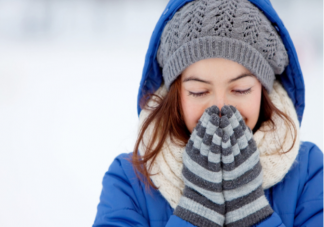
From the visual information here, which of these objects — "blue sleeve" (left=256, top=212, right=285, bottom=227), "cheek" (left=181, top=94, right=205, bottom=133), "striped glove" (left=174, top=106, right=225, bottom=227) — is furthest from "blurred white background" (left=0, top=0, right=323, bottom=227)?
"blue sleeve" (left=256, top=212, right=285, bottom=227)

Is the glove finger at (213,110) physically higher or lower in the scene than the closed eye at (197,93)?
lower

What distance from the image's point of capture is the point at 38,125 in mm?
2223

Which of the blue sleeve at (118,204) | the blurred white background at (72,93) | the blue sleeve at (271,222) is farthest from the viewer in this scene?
the blurred white background at (72,93)

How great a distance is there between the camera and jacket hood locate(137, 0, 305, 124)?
3.22ft

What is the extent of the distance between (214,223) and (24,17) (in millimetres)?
2948

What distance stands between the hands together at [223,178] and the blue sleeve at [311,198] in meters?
0.15

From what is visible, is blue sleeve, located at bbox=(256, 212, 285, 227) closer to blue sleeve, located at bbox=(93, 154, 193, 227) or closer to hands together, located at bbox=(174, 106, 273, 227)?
hands together, located at bbox=(174, 106, 273, 227)

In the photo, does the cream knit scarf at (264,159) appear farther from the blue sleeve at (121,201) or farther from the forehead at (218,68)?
the forehead at (218,68)

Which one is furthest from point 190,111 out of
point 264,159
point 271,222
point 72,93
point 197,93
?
point 72,93

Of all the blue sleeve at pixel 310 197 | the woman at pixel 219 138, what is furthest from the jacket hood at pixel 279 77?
the blue sleeve at pixel 310 197

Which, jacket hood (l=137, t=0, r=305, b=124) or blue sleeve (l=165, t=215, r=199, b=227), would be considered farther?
jacket hood (l=137, t=0, r=305, b=124)

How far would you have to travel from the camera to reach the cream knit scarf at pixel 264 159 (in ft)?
3.07

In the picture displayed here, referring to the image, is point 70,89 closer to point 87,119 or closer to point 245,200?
point 87,119

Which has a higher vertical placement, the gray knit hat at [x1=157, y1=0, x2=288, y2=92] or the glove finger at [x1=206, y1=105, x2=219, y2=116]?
the gray knit hat at [x1=157, y1=0, x2=288, y2=92]
